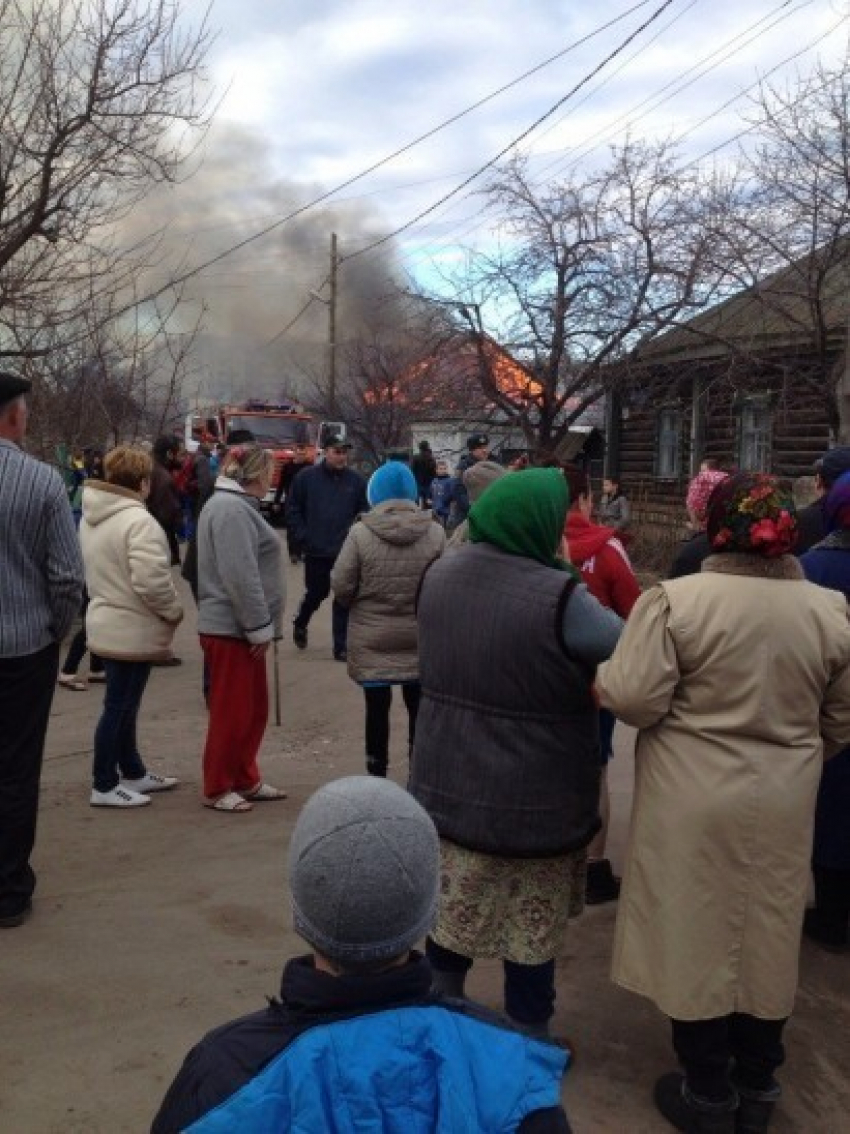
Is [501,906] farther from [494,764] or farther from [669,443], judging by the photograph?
[669,443]

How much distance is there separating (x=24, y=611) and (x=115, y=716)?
54.1 inches

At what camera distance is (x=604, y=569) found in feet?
13.0

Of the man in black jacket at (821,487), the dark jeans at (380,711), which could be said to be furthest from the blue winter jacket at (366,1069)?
the dark jeans at (380,711)

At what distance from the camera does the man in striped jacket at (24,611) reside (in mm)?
3867

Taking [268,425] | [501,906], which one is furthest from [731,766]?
[268,425]

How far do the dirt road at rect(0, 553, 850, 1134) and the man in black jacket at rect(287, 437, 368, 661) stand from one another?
147 inches

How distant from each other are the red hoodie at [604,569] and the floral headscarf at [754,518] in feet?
3.46

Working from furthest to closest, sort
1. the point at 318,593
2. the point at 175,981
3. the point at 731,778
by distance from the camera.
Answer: the point at 318,593 → the point at 175,981 → the point at 731,778

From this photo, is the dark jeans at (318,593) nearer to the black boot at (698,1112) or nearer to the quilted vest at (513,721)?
the quilted vest at (513,721)

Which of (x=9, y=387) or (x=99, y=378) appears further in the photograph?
(x=99, y=378)

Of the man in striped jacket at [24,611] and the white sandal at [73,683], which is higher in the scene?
the man in striped jacket at [24,611]

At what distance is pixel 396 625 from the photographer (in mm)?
5211

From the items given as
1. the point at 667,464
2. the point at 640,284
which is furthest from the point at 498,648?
the point at 667,464

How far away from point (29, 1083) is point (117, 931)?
970mm
